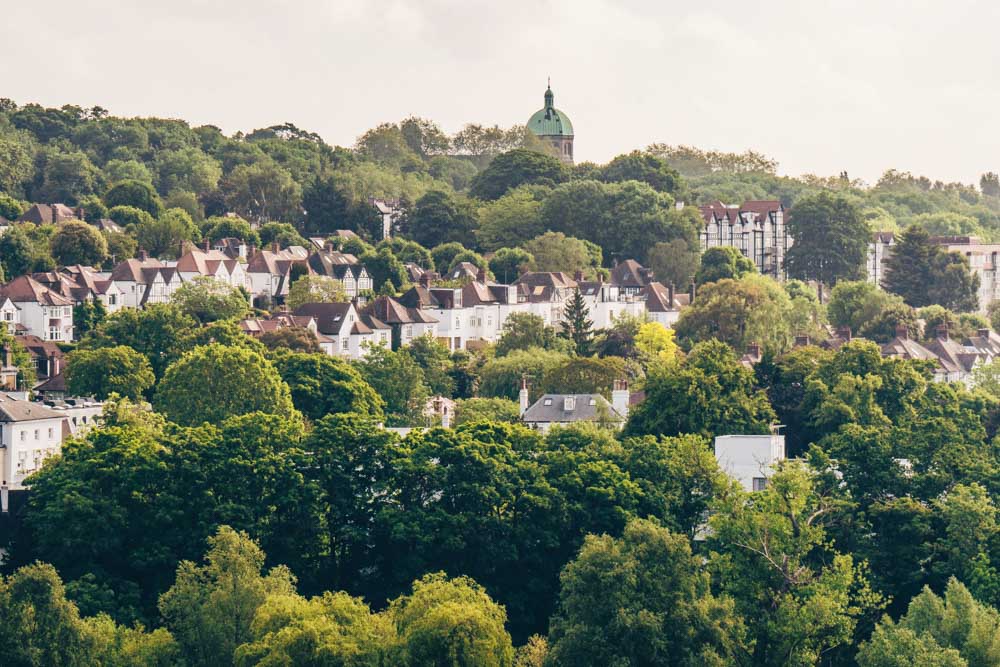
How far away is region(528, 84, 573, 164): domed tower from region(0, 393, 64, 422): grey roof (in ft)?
340

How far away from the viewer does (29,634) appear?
50.8 metres

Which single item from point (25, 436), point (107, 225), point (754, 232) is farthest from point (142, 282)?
point (754, 232)

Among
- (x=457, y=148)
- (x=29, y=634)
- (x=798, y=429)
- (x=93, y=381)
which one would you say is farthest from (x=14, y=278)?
(x=457, y=148)

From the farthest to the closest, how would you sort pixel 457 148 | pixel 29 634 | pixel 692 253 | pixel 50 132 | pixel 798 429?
pixel 457 148, pixel 50 132, pixel 692 253, pixel 798 429, pixel 29 634

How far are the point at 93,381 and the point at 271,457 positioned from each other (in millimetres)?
22636

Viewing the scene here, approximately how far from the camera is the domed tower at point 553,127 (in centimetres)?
17475

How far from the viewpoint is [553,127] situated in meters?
175

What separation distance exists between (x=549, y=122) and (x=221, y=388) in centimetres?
10251

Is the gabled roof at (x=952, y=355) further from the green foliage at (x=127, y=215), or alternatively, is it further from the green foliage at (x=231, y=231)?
the green foliage at (x=127, y=215)

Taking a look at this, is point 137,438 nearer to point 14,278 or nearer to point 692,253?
point 14,278

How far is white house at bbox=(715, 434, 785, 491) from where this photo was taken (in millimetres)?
64250

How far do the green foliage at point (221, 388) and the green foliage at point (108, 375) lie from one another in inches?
135

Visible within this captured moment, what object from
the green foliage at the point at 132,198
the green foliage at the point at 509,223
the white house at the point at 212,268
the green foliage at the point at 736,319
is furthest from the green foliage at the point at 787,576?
the green foliage at the point at 132,198

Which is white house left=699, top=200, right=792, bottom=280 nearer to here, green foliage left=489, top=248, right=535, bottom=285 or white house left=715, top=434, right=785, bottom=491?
green foliage left=489, top=248, right=535, bottom=285
